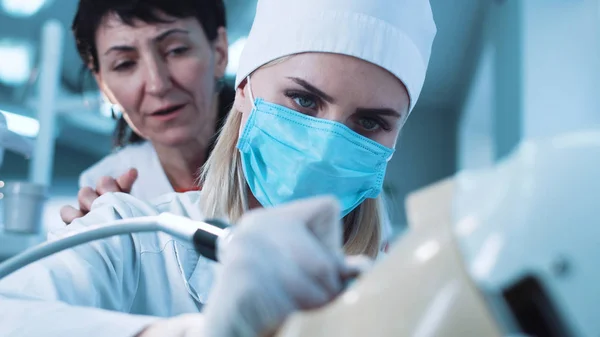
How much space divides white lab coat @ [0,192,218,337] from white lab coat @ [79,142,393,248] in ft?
1.52

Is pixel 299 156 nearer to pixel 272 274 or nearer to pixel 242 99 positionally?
pixel 242 99

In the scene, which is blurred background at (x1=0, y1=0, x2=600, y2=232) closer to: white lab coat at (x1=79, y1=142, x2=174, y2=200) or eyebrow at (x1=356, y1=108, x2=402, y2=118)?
white lab coat at (x1=79, y1=142, x2=174, y2=200)

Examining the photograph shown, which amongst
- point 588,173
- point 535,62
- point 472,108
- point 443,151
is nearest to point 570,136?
point 588,173

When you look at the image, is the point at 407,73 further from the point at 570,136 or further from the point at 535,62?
the point at 535,62

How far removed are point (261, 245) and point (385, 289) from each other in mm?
118

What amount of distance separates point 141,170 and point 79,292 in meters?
0.87

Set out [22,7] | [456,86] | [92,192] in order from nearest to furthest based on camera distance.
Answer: [92,192] → [22,7] → [456,86]

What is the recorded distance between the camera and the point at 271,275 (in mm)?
516

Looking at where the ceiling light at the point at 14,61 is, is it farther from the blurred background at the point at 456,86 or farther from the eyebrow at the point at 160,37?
the eyebrow at the point at 160,37

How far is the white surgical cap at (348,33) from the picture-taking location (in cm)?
121

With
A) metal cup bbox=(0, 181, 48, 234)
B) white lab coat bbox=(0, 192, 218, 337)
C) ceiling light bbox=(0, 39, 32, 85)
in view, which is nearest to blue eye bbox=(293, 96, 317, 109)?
white lab coat bbox=(0, 192, 218, 337)

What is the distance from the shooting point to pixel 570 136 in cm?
46

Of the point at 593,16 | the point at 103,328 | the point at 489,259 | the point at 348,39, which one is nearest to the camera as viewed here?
the point at 489,259

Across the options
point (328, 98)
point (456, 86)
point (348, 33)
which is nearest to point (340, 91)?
point (328, 98)
